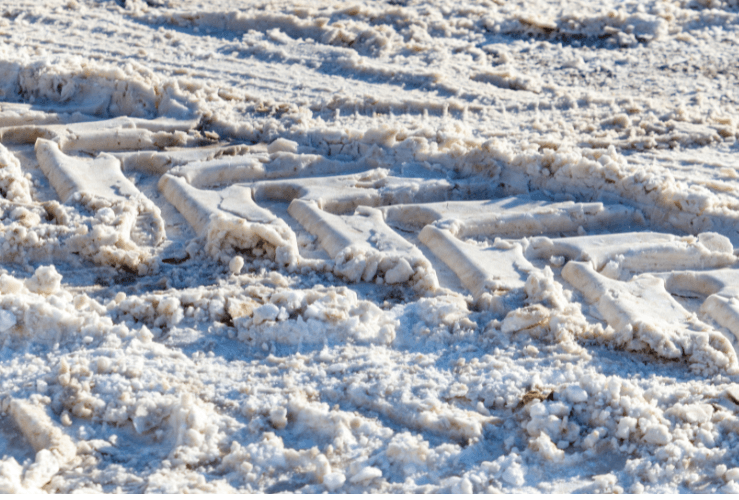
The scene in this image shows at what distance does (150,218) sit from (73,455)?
1.33 m

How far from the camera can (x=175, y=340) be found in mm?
2152

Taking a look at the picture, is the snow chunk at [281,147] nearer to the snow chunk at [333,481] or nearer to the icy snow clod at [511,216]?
the icy snow clod at [511,216]

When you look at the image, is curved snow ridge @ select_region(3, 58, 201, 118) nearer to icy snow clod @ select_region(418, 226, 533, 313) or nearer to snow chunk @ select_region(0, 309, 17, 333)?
icy snow clod @ select_region(418, 226, 533, 313)

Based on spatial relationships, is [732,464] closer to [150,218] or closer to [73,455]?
[73,455]

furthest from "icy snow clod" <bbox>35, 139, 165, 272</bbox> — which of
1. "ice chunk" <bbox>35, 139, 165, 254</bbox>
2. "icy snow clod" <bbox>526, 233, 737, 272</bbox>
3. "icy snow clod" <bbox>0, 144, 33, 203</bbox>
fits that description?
"icy snow clod" <bbox>526, 233, 737, 272</bbox>

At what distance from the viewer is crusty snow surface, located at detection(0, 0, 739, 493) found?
1749 millimetres

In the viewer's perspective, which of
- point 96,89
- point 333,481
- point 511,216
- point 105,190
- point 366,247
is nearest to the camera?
point 333,481

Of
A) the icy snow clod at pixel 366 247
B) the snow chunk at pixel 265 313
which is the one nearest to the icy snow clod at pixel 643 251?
the icy snow clod at pixel 366 247

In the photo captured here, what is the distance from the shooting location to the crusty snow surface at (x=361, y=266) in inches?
68.9

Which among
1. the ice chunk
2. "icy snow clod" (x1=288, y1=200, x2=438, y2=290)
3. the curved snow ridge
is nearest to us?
"icy snow clod" (x1=288, y1=200, x2=438, y2=290)

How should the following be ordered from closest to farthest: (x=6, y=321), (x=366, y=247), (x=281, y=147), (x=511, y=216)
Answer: (x=6, y=321)
(x=366, y=247)
(x=511, y=216)
(x=281, y=147)

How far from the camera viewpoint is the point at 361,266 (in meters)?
2.54

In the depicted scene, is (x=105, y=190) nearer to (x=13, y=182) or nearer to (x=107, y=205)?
(x=107, y=205)

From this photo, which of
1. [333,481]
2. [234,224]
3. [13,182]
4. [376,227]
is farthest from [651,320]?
[13,182]
